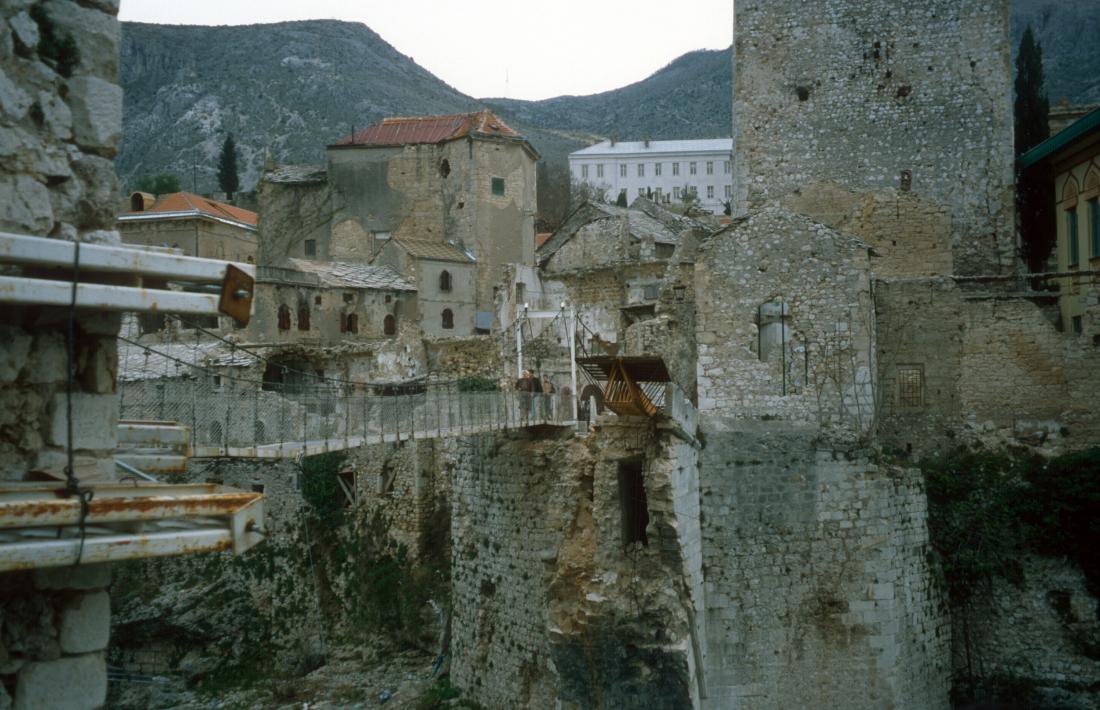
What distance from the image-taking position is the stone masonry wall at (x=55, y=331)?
4629 millimetres

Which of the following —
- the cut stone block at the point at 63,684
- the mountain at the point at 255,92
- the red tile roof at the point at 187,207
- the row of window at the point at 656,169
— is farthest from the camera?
the mountain at the point at 255,92

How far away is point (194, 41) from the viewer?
10912 cm

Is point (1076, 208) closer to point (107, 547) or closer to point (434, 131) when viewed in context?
point (107, 547)

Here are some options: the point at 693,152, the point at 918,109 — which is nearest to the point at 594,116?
the point at 693,152

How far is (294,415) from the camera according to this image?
1171 cm

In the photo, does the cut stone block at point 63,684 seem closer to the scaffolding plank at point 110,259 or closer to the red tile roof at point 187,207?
the scaffolding plank at point 110,259

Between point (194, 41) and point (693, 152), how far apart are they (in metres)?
60.6

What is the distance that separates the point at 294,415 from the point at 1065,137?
1723 centimetres

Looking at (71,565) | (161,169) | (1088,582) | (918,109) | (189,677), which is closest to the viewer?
(71,565)

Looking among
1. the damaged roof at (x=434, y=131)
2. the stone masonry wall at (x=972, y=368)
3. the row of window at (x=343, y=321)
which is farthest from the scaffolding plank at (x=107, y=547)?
the damaged roof at (x=434, y=131)

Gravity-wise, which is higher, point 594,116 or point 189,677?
point 594,116

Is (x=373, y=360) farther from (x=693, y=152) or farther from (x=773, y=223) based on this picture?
(x=693, y=152)

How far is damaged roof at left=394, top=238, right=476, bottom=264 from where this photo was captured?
36812 millimetres

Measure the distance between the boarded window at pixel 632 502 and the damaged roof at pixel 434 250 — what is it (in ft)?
71.4
